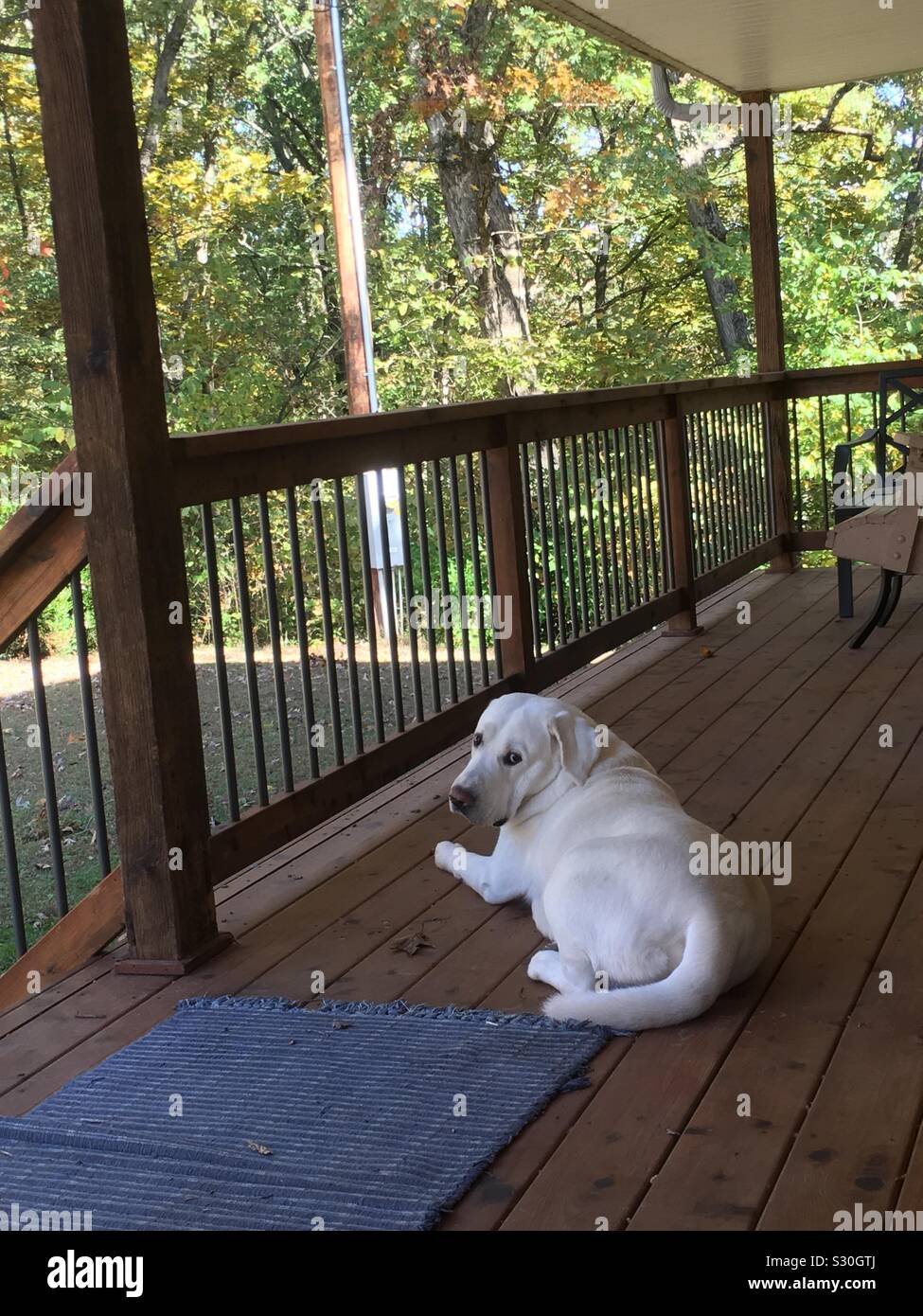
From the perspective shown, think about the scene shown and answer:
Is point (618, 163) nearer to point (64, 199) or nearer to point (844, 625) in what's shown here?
point (844, 625)

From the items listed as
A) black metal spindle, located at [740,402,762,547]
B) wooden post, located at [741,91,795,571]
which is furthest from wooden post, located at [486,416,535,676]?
wooden post, located at [741,91,795,571]

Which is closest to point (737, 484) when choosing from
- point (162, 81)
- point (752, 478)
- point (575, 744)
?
point (752, 478)

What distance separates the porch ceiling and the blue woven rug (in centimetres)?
442

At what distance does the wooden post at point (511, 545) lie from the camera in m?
4.63

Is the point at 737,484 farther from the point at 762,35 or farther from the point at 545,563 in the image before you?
the point at 545,563

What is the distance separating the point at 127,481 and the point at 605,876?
1.24 m

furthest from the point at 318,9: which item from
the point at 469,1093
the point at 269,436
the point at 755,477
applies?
the point at 469,1093

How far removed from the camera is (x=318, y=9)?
11875mm

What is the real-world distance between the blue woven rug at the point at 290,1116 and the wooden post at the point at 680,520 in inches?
157

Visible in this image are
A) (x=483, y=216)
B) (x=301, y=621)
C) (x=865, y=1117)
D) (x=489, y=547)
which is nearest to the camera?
(x=865, y=1117)

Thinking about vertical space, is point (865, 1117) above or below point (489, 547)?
below

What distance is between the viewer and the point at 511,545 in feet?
15.4
